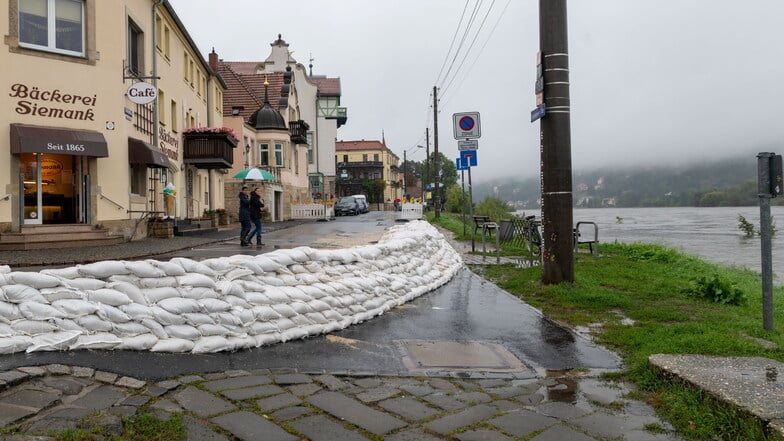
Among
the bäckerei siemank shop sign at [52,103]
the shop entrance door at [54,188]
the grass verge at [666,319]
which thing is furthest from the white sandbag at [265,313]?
the bäckerei siemank shop sign at [52,103]

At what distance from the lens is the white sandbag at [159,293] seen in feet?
16.6

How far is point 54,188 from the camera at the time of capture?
16094mm

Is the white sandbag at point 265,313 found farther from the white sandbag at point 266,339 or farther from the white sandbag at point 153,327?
the white sandbag at point 153,327

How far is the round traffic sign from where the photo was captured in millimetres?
14562

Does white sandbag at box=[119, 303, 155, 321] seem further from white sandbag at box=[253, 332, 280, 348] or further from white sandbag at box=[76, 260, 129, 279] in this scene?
white sandbag at box=[253, 332, 280, 348]

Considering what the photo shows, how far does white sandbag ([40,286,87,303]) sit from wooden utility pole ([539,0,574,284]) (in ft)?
20.8

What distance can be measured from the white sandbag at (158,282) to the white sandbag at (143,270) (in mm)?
33

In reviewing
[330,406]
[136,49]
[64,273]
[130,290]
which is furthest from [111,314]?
[136,49]

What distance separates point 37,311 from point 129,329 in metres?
0.68

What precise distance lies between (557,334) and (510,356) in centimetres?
108

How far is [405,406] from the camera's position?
394 centimetres

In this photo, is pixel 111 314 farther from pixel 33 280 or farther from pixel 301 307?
pixel 301 307

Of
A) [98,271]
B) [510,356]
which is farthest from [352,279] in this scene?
[98,271]

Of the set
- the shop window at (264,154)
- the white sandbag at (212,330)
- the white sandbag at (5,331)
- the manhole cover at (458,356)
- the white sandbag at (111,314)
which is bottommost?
the manhole cover at (458,356)
